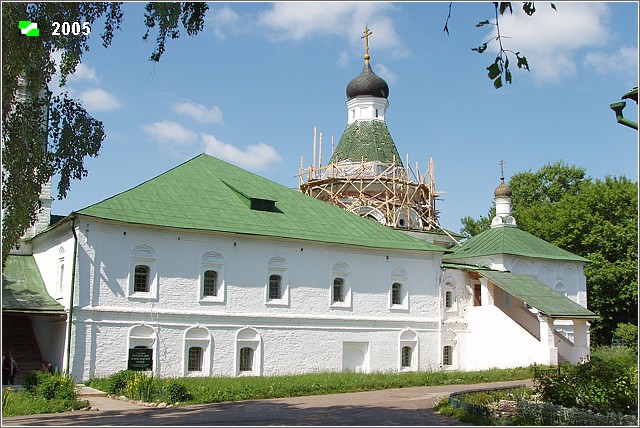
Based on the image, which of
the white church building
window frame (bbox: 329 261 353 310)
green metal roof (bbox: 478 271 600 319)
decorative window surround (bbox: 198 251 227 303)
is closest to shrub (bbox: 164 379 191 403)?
the white church building

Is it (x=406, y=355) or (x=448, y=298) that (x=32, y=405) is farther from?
(x=448, y=298)

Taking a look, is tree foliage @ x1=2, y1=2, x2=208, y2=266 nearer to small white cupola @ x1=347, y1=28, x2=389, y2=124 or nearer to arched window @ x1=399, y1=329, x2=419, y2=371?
arched window @ x1=399, y1=329, x2=419, y2=371

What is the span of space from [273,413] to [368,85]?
2524 cm

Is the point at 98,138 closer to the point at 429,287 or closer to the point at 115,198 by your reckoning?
the point at 115,198

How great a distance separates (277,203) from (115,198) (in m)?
5.84

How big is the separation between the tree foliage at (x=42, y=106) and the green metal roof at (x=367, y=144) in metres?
23.1

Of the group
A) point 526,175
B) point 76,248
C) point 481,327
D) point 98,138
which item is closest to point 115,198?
point 76,248

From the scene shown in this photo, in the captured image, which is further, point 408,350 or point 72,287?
point 408,350

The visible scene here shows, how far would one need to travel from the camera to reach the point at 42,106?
12258 mm

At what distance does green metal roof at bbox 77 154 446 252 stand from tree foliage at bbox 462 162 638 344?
13282 mm

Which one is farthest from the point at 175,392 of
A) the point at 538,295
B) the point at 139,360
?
the point at 538,295

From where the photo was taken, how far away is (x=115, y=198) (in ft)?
70.2

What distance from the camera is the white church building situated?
20125 millimetres

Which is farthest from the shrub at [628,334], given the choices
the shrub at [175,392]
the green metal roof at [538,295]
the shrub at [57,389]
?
the shrub at [57,389]
